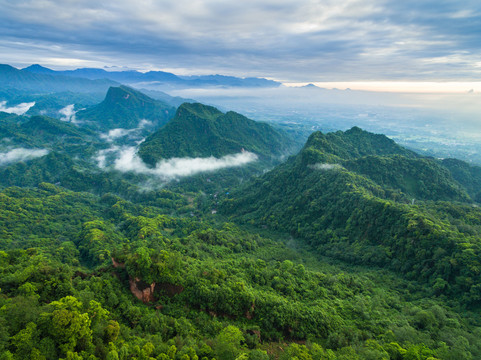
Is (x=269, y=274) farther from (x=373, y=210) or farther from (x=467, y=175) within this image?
(x=467, y=175)

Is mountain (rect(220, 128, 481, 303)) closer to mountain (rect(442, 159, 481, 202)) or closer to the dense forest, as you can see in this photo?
the dense forest

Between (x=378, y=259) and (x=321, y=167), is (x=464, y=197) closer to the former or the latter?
(x=321, y=167)

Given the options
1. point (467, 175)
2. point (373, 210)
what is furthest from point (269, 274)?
point (467, 175)

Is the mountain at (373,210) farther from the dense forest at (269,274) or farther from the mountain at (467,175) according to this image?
the mountain at (467,175)

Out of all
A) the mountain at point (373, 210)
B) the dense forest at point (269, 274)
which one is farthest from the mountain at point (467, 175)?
the mountain at point (373, 210)

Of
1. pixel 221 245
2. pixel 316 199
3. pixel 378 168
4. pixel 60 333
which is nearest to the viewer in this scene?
pixel 60 333

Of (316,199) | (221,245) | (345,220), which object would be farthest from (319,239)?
(221,245)

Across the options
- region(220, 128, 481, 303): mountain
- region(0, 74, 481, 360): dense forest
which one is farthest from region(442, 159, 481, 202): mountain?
region(220, 128, 481, 303): mountain
